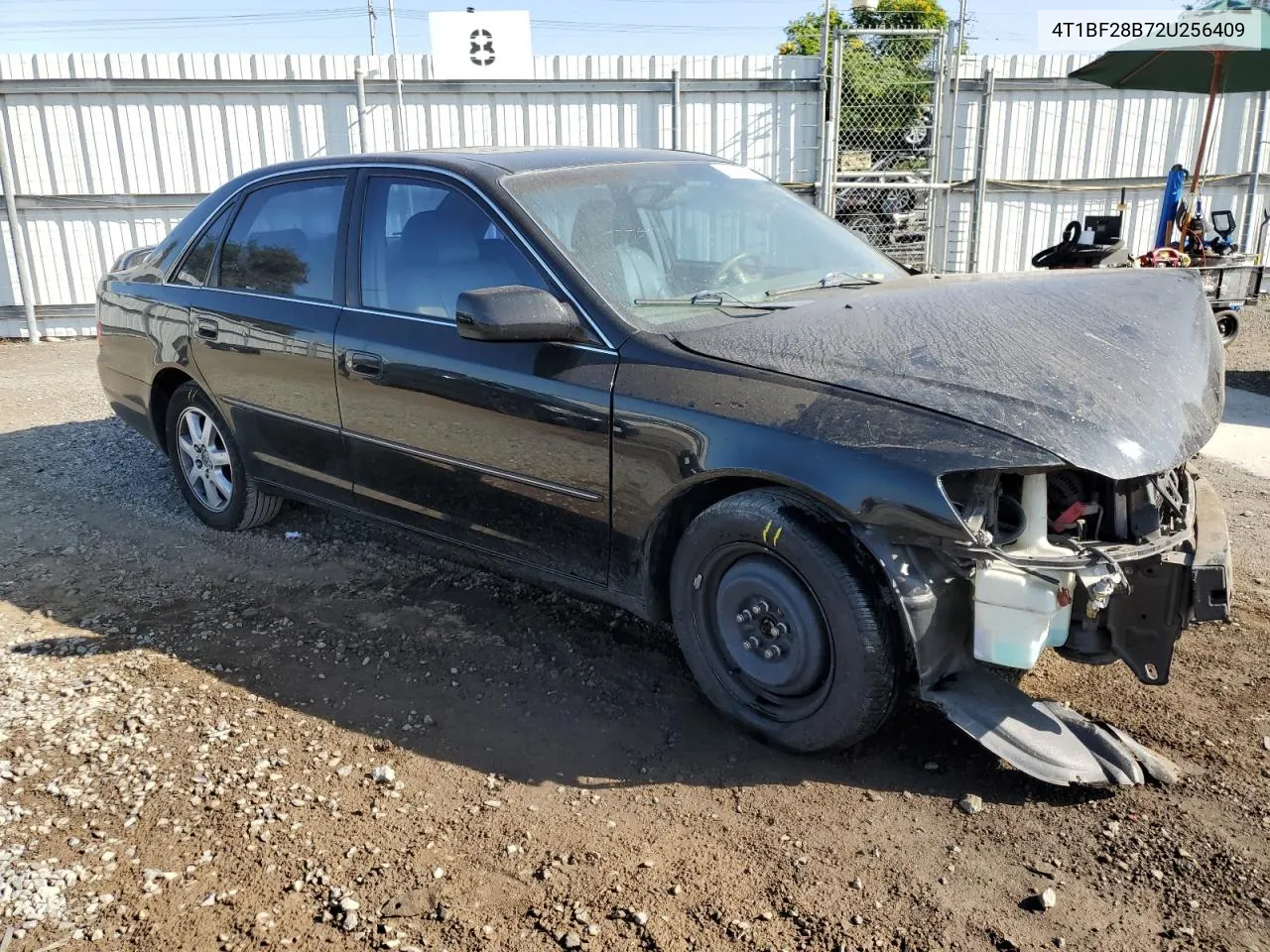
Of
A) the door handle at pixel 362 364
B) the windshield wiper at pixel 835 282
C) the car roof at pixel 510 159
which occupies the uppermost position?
the car roof at pixel 510 159

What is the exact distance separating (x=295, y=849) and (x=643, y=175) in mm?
2706

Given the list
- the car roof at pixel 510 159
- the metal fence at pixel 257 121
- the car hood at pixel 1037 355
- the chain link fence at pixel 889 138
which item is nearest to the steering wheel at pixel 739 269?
the car hood at pixel 1037 355

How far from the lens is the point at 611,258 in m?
3.52

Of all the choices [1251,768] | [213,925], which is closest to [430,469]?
[213,925]

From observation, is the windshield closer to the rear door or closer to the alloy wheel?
the rear door

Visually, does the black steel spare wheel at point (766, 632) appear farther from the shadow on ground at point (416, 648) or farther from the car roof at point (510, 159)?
the car roof at point (510, 159)

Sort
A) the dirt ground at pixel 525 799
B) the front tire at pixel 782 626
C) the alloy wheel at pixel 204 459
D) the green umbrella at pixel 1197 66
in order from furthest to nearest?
A: the green umbrella at pixel 1197 66 < the alloy wheel at pixel 204 459 < the front tire at pixel 782 626 < the dirt ground at pixel 525 799

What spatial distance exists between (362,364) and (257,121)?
9020 millimetres

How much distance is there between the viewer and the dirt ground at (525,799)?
7.89 ft

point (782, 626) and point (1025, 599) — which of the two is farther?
point (782, 626)

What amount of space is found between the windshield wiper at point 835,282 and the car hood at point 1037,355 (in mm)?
206

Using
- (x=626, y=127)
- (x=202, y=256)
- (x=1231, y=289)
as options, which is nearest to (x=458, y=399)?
(x=202, y=256)

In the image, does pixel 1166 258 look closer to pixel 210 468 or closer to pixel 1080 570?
pixel 1080 570

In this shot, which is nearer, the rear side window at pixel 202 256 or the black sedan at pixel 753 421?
the black sedan at pixel 753 421
